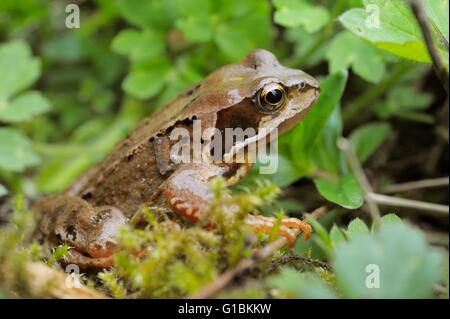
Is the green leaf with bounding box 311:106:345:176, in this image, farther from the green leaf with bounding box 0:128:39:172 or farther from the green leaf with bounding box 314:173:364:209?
the green leaf with bounding box 0:128:39:172

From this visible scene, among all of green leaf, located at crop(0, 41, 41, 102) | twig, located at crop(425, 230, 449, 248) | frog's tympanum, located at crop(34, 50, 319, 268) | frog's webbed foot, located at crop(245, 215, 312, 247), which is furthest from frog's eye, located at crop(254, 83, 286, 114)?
green leaf, located at crop(0, 41, 41, 102)

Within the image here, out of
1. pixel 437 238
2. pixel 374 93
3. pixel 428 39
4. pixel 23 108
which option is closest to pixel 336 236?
pixel 428 39

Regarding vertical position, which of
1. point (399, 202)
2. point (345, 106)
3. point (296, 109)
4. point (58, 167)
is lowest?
point (399, 202)

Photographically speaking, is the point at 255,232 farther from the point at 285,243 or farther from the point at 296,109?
the point at 296,109

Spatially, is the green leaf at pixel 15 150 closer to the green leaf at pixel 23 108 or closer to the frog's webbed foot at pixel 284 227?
the green leaf at pixel 23 108
